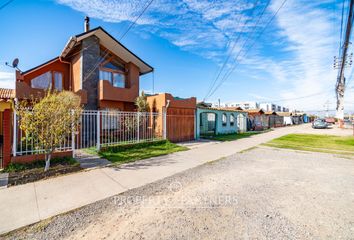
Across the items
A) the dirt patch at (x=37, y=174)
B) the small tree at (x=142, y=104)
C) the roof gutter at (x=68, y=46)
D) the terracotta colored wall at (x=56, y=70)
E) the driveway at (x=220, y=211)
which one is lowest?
the driveway at (x=220, y=211)

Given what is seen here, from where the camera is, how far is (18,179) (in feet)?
17.5

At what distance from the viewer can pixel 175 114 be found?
1321 cm

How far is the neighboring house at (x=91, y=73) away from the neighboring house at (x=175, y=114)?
9.39 feet

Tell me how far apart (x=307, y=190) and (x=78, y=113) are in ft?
26.6

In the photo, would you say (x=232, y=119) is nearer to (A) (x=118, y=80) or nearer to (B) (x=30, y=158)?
(A) (x=118, y=80)

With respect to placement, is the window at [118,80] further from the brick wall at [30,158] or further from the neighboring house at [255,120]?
the neighboring house at [255,120]

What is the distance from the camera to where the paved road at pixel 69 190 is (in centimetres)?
361

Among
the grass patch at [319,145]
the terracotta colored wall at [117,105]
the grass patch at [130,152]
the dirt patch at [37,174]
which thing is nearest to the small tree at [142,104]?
the terracotta colored wall at [117,105]

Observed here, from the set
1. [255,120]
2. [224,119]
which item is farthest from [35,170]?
[255,120]

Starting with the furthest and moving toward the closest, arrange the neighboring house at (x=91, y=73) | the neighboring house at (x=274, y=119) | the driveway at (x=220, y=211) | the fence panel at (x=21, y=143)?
the neighboring house at (x=274, y=119) → the neighboring house at (x=91, y=73) → the fence panel at (x=21, y=143) → the driveway at (x=220, y=211)

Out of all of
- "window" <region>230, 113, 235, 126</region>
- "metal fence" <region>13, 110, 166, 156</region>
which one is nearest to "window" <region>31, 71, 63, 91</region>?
"metal fence" <region>13, 110, 166, 156</region>

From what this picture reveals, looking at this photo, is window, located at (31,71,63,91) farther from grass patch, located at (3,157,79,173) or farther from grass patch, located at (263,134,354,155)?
grass patch, located at (263,134,354,155)

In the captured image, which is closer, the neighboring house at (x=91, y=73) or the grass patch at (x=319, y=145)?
the grass patch at (x=319, y=145)

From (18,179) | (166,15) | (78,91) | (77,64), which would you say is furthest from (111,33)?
(18,179)
